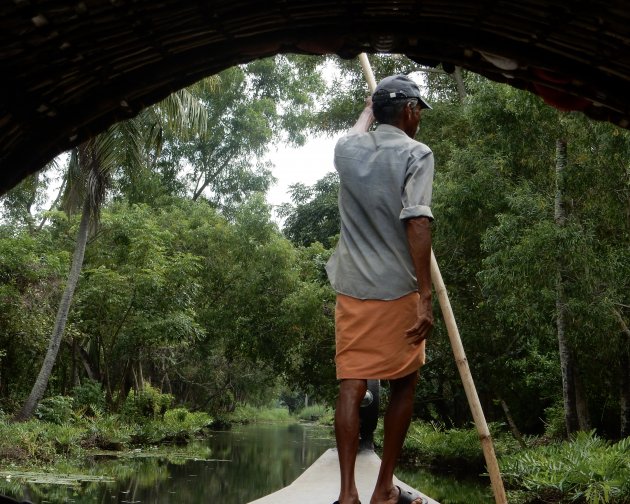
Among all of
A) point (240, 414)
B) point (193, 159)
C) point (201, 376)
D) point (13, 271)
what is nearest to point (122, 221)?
point (13, 271)

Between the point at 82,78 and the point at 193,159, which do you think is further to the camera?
the point at 193,159

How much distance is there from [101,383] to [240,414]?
14504 mm

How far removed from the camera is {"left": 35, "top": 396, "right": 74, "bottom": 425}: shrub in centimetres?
1302

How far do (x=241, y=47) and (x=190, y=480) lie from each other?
347 inches

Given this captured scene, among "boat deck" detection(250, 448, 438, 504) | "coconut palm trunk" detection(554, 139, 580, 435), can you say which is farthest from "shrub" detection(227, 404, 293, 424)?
"boat deck" detection(250, 448, 438, 504)

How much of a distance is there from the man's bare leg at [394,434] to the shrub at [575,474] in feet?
18.8

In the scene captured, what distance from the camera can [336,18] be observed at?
1.87 metres

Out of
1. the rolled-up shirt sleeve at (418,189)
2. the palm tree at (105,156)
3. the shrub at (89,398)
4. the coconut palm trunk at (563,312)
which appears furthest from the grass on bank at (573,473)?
the shrub at (89,398)

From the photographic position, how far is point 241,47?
1.89 m

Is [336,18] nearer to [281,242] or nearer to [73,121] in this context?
[73,121]

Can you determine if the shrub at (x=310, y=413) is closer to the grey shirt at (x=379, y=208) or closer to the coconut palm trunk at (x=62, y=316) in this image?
the coconut palm trunk at (x=62, y=316)

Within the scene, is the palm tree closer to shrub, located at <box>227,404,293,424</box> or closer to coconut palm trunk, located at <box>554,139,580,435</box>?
coconut palm trunk, located at <box>554,139,580,435</box>

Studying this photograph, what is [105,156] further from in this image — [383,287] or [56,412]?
[383,287]

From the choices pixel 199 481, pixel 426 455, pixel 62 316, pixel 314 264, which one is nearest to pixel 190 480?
pixel 199 481
